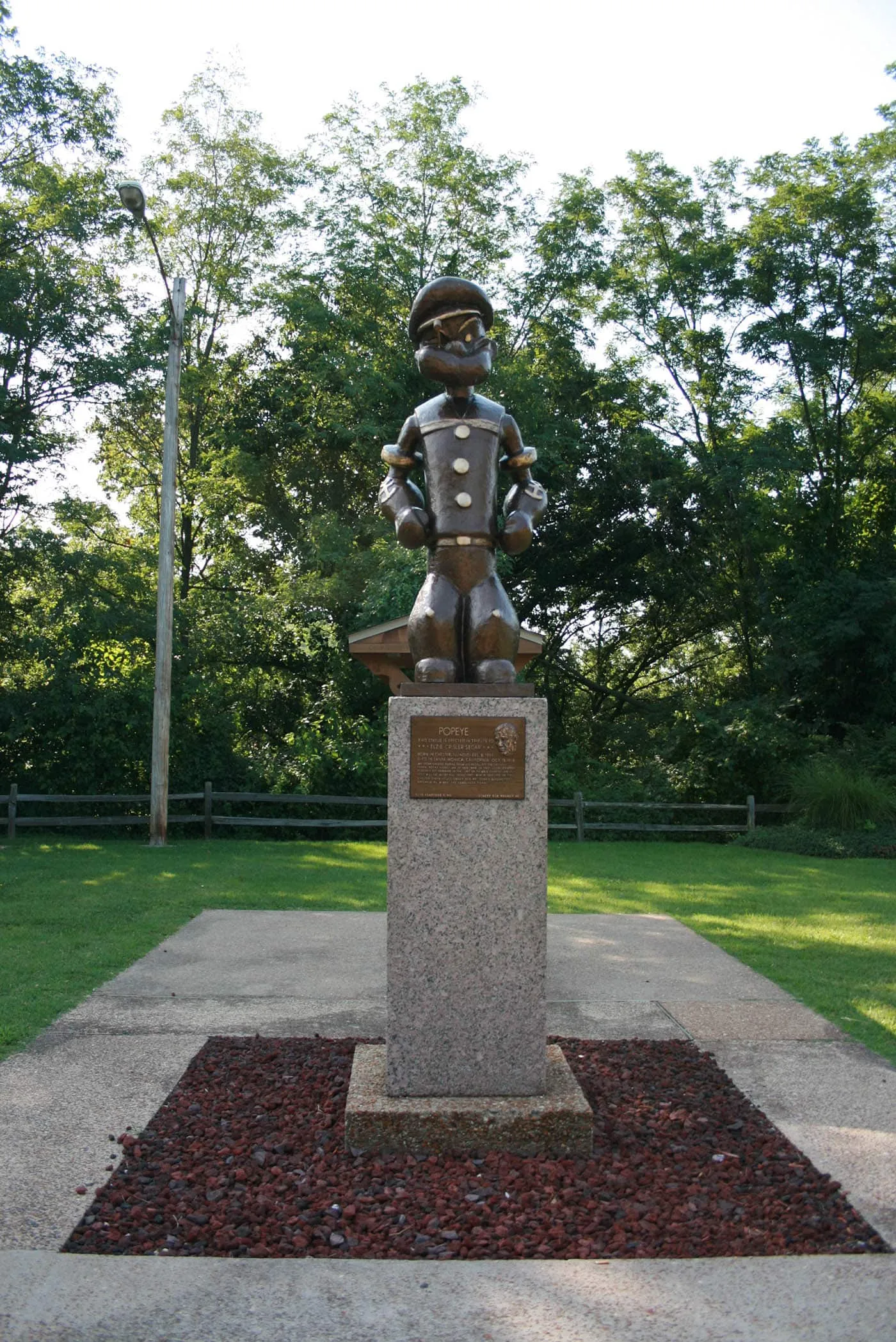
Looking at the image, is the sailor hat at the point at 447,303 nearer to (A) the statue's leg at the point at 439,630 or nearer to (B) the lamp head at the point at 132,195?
(A) the statue's leg at the point at 439,630

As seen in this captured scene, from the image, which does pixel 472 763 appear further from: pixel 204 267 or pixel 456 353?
pixel 204 267

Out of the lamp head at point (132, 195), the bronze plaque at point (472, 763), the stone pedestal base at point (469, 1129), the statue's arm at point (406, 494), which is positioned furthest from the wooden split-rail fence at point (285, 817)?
the stone pedestal base at point (469, 1129)

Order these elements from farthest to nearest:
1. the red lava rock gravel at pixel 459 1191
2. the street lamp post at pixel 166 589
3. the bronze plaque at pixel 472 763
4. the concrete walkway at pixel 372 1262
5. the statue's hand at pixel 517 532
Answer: the street lamp post at pixel 166 589 → the statue's hand at pixel 517 532 → the bronze plaque at pixel 472 763 → the red lava rock gravel at pixel 459 1191 → the concrete walkway at pixel 372 1262

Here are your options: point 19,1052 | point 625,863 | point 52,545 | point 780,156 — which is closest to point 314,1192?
point 19,1052

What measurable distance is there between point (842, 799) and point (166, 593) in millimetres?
10854

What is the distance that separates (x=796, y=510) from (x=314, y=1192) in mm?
22398

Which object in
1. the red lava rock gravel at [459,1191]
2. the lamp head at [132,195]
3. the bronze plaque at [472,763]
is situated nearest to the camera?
the red lava rock gravel at [459,1191]

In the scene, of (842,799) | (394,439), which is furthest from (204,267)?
(842,799)

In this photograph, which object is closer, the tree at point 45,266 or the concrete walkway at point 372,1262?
the concrete walkway at point 372,1262

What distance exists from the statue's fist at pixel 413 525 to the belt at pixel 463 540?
9 centimetres

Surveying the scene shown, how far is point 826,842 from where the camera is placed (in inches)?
654

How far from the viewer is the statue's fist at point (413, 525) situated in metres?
5.01

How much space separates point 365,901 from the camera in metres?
11.0

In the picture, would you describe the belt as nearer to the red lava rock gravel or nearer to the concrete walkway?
the red lava rock gravel
